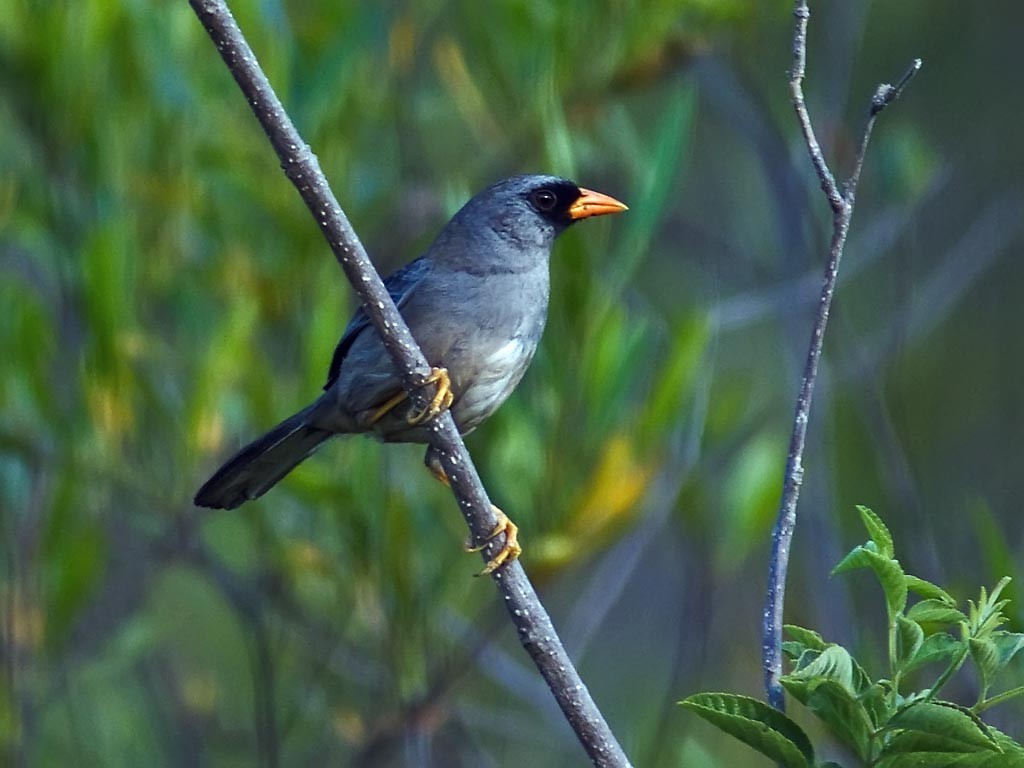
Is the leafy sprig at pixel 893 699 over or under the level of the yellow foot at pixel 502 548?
under

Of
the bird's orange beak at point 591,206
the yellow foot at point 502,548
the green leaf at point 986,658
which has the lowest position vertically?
the green leaf at point 986,658

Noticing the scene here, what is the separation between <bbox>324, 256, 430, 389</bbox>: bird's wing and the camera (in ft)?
16.4

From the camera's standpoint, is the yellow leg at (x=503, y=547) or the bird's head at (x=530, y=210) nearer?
the yellow leg at (x=503, y=547)

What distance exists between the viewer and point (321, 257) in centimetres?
559

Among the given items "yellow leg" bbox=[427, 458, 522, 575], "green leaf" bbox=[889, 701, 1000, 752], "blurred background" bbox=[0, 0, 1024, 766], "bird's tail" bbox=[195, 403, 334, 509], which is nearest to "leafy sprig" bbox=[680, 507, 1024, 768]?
"green leaf" bbox=[889, 701, 1000, 752]

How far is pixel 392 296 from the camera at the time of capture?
5.01m

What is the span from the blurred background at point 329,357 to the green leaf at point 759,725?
68.1 inches

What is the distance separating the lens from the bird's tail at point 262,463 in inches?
192

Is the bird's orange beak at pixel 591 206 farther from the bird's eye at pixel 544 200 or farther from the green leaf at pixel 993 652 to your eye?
the green leaf at pixel 993 652

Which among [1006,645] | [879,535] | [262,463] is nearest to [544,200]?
[262,463]

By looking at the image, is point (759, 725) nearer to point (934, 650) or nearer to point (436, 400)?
point (934, 650)

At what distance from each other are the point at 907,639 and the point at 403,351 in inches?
47.0

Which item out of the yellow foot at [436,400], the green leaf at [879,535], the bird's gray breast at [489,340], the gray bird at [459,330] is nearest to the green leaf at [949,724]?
the green leaf at [879,535]

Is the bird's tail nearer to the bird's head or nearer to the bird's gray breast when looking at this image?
the bird's gray breast
